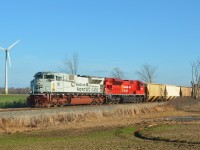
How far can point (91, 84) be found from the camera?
50.0m

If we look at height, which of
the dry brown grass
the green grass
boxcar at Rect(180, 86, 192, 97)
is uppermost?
boxcar at Rect(180, 86, 192, 97)

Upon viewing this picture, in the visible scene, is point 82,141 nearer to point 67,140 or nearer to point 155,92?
point 67,140

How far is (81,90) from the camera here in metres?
46.9

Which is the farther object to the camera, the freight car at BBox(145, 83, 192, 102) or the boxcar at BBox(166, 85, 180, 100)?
the boxcar at BBox(166, 85, 180, 100)

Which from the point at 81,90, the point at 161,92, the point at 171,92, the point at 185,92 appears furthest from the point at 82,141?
the point at 185,92

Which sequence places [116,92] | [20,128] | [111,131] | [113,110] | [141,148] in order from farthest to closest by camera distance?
1. [116,92]
2. [113,110]
3. [20,128]
4. [111,131]
5. [141,148]

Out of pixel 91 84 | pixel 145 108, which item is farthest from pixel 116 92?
pixel 145 108

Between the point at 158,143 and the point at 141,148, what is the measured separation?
203cm

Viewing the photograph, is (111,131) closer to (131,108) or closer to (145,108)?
(131,108)

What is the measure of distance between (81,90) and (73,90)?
1762 millimetres

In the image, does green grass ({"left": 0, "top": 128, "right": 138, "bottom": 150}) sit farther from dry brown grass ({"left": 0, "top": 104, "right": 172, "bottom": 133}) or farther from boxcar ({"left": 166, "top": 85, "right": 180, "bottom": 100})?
boxcar ({"left": 166, "top": 85, "right": 180, "bottom": 100})

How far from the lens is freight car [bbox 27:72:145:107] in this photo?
41469mm

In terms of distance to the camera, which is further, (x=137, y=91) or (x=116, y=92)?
(x=137, y=91)

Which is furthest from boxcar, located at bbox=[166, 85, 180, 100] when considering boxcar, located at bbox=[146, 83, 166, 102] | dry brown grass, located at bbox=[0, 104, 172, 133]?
dry brown grass, located at bbox=[0, 104, 172, 133]
